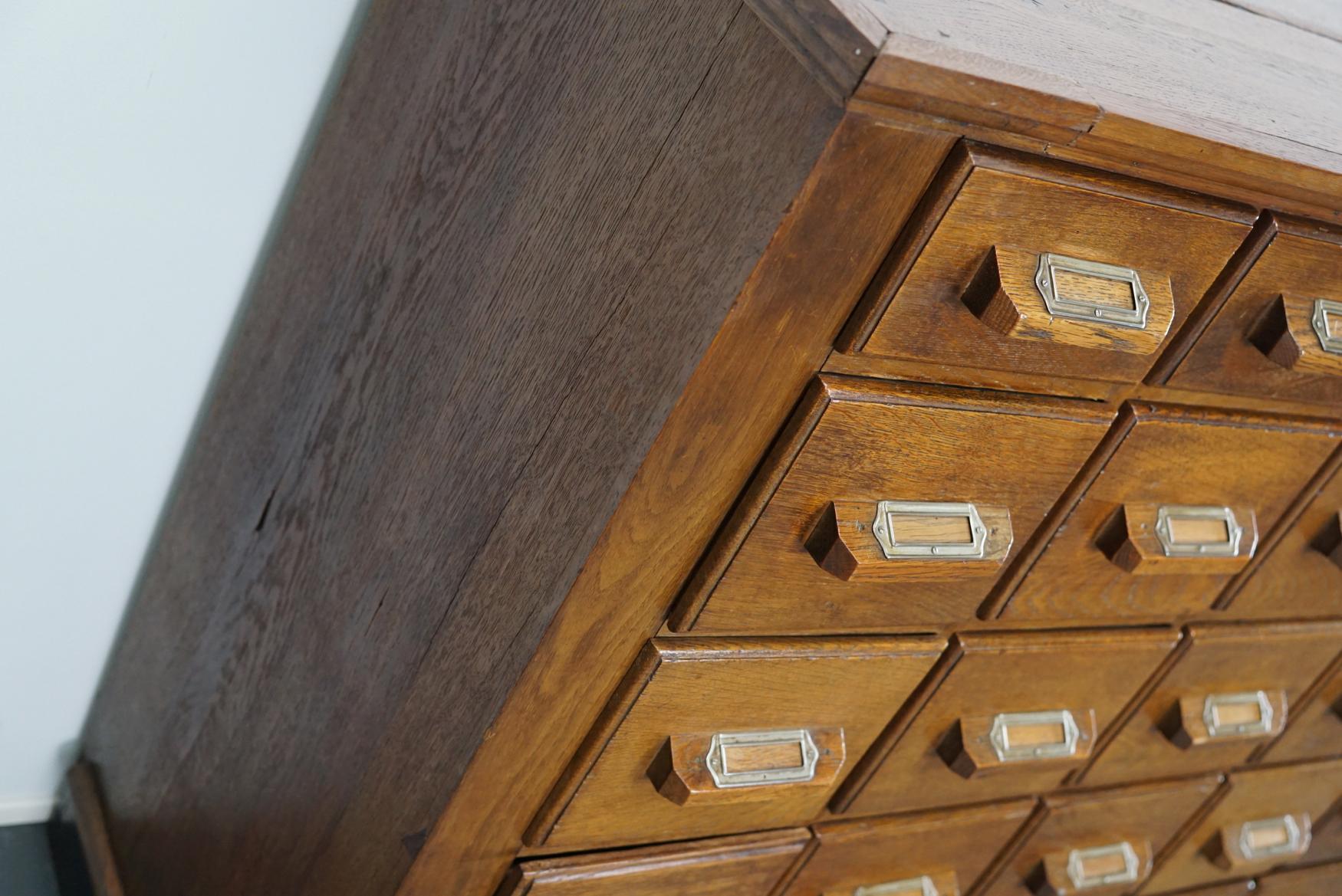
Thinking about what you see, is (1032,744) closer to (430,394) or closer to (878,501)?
(878,501)

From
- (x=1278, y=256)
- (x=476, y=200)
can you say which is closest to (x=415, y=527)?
(x=476, y=200)

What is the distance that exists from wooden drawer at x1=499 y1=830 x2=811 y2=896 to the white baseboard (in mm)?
702

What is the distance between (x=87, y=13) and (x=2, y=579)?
0.54 m

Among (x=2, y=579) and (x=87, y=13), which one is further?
(x=2, y=579)

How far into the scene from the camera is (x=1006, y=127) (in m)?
0.62

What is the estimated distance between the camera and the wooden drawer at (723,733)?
0.78 m

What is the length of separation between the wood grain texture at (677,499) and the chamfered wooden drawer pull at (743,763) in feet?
0.26

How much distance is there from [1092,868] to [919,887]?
0.22 metres

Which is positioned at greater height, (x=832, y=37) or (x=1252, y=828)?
(x=832, y=37)

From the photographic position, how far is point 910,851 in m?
1.03

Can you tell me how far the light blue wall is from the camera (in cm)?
92

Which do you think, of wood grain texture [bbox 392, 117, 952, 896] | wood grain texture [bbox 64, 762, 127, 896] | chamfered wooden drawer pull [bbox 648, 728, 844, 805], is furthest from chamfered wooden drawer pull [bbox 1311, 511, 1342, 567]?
wood grain texture [bbox 64, 762, 127, 896]

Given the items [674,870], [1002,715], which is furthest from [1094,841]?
[674,870]

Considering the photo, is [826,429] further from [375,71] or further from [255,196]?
[255,196]
